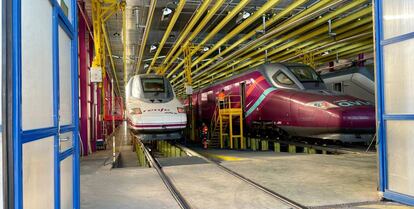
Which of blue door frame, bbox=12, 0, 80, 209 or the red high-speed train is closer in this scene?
blue door frame, bbox=12, 0, 80, 209

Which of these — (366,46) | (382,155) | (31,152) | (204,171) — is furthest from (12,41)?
(366,46)

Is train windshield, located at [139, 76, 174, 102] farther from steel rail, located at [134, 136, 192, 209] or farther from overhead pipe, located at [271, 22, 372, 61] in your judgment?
overhead pipe, located at [271, 22, 372, 61]

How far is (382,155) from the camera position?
429 centimetres

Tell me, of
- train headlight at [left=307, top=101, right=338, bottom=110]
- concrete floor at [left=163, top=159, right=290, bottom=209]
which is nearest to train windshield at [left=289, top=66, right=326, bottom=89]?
train headlight at [left=307, top=101, right=338, bottom=110]

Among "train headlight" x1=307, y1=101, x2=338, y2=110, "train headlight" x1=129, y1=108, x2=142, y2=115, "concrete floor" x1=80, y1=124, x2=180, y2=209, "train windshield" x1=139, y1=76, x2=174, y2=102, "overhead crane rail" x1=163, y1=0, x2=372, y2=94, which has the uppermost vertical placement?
"overhead crane rail" x1=163, y1=0, x2=372, y2=94

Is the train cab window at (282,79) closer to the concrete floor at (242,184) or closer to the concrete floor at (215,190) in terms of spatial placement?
the concrete floor at (242,184)

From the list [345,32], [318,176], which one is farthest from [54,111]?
[345,32]

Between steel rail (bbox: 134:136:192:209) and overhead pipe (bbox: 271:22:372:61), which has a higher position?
overhead pipe (bbox: 271:22:372:61)

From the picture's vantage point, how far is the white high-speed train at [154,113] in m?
10.0

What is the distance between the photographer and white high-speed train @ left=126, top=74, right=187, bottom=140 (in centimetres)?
1004

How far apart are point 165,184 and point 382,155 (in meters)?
2.98

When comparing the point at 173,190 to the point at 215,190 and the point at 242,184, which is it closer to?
the point at 215,190

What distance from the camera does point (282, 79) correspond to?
10453 mm

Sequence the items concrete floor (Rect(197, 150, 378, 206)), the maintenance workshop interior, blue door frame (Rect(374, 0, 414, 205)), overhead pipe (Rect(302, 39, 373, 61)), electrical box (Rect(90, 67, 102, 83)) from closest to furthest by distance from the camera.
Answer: the maintenance workshop interior
blue door frame (Rect(374, 0, 414, 205))
concrete floor (Rect(197, 150, 378, 206))
electrical box (Rect(90, 67, 102, 83))
overhead pipe (Rect(302, 39, 373, 61))
